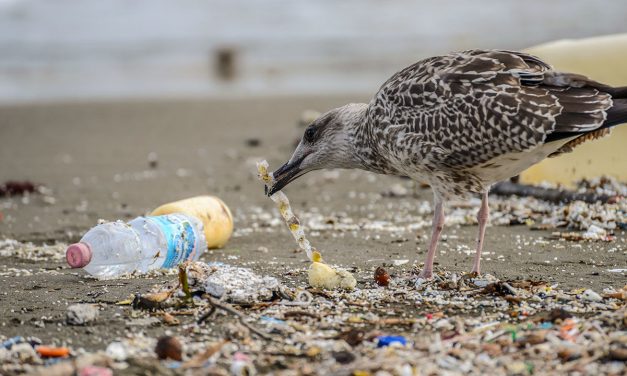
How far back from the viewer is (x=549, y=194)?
741 cm

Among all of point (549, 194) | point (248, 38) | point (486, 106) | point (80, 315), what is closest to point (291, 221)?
point (486, 106)

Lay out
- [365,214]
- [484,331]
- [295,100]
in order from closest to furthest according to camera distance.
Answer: [484,331]
[365,214]
[295,100]

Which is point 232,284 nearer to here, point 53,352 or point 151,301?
point 151,301

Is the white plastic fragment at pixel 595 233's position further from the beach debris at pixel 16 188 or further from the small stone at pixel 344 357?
the beach debris at pixel 16 188

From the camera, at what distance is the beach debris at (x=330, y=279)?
Answer: 493 cm

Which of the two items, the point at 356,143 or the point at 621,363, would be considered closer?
the point at 621,363

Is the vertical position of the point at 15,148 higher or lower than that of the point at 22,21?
lower

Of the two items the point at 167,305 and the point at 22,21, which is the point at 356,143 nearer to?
the point at 167,305

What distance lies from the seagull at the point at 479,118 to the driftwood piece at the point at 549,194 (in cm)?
174

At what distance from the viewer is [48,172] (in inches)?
404

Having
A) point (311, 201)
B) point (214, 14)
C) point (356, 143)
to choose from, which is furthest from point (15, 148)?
point (214, 14)

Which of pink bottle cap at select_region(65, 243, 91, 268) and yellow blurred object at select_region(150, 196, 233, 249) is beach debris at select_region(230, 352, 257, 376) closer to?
pink bottle cap at select_region(65, 243, 91, 268)

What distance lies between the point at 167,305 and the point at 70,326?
50 centimetres

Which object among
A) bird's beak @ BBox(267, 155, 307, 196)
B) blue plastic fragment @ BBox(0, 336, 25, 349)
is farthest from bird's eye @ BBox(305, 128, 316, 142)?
blue plastic fragment @ BBox(0, 336, 25, 349)
